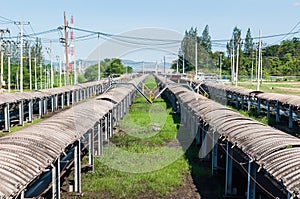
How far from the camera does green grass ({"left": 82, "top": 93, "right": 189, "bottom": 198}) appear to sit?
10.4m

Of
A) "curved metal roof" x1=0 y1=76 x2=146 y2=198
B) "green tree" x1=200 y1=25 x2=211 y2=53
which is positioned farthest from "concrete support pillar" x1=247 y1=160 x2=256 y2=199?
"green tree" x1=200 y1=25 x2=211 y2=53

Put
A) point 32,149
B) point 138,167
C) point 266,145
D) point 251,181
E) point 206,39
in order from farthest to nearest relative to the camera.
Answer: point 206,39 < point 138,167 < point 251,181 < point 266,145 < point 32,149

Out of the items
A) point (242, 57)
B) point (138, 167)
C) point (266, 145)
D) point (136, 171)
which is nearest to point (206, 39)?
point (242, 57)

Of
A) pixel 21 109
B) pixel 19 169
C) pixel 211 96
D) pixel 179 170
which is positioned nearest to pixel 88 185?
pixel 179 170

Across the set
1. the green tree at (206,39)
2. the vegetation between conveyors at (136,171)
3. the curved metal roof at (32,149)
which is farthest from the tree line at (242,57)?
the curved metal roof at (32,149)

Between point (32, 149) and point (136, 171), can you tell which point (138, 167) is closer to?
point (136, 171)

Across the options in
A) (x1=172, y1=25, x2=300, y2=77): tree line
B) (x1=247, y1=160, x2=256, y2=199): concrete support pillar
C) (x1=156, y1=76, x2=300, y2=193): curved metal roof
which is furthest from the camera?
(x1=172, y1=25, x2=300, y2=77): tree line

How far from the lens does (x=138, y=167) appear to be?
1245cm

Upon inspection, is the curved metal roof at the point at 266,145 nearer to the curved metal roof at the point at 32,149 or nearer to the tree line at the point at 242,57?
the curved metal roof at the point at 32,149

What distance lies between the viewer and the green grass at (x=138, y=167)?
34.0 ft

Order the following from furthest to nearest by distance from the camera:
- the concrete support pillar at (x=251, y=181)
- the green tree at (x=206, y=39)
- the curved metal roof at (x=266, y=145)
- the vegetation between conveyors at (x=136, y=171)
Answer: the green tree at (x=206, y=39)
the vegetation between conveyors at (x=136, y=171)
the concrete support pillar at (x=251, y=181)
the curved metal roof at (x=266, y=145)

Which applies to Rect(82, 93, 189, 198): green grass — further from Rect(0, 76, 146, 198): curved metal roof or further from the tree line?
the tree line

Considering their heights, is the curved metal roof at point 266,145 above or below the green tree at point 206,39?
below

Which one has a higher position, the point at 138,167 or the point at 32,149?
the point at 32,149
